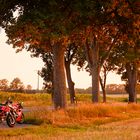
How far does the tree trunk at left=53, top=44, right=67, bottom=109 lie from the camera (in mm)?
31656

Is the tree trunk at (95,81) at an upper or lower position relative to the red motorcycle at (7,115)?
upper

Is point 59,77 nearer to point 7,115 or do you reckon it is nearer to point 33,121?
point 33,121

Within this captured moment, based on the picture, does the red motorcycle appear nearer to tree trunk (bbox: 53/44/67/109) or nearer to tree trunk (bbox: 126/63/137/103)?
tree trunk (bbox: 53/44/67/109)

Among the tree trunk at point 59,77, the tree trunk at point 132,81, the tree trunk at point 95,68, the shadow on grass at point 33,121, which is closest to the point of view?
the shadow on grass at point 33,121

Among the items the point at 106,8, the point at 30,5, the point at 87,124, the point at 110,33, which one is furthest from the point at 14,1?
the point at 110,33

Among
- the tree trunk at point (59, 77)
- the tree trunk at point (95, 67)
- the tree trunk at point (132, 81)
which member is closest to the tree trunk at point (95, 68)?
the tree trunk at point (95, 67)

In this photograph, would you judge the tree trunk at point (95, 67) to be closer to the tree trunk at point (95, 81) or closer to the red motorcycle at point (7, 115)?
the tree trunk at point (95, 81)

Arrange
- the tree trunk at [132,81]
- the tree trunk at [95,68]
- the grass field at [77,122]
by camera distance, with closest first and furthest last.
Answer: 1. the grass field at [77,122]
2. the tree trunk at [95,68]
3. the tree trunk at [132,81]

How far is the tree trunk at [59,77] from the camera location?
31.7 m

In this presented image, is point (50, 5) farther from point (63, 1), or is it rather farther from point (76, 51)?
point (76, 51)

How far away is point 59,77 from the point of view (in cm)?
3188

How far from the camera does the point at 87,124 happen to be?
25.5 m

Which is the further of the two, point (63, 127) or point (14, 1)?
point (14, 1)

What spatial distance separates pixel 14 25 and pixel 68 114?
575cm
